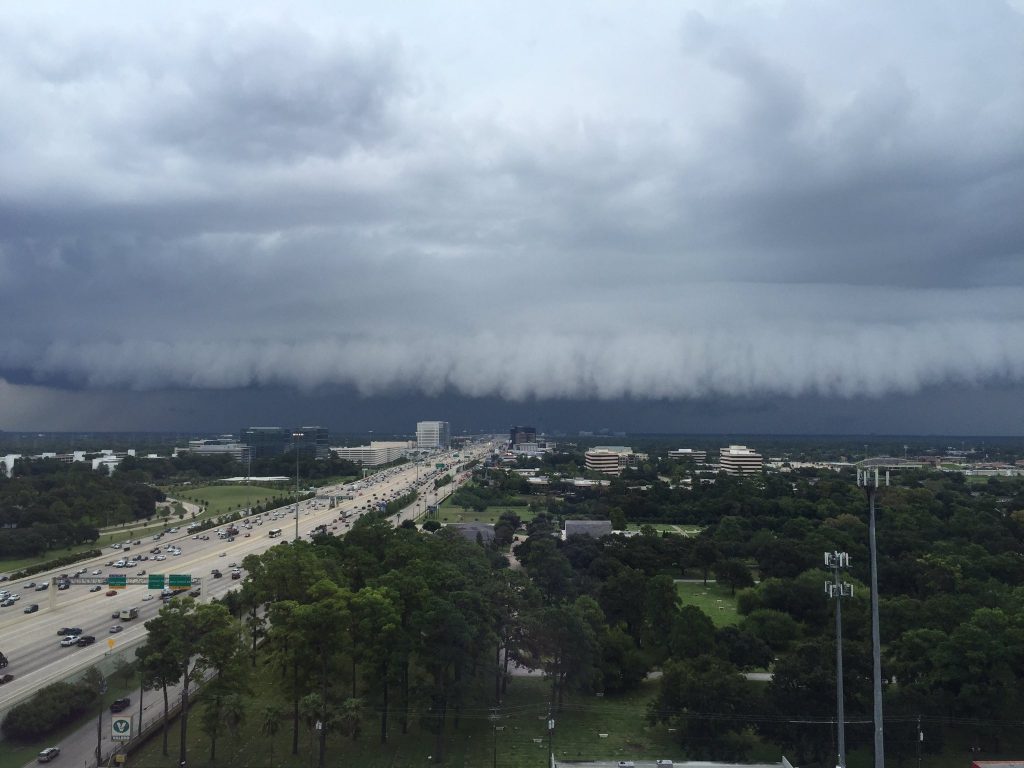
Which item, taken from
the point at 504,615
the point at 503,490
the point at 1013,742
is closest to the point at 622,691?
the point at 504,615

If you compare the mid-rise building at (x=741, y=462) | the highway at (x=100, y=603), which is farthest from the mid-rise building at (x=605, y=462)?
the highway at (x=100, y=603)

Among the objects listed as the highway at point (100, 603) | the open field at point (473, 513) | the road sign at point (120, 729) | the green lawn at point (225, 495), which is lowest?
the green lawn at point (225, 495)

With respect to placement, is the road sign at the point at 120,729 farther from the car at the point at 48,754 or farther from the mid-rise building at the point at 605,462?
the mid-rise building at the point at 605,462

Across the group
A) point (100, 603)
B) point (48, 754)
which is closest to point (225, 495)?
point (100, 603)

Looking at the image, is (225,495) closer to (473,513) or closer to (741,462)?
(473,513)

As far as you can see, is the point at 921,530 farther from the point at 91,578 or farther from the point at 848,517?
the point at 91,578

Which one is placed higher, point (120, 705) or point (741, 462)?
point (120, 705)
